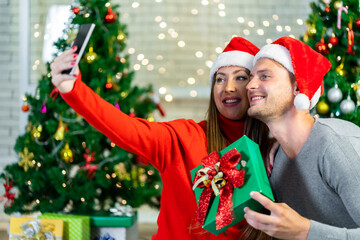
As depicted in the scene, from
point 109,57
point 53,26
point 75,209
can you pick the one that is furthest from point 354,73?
point 53,26

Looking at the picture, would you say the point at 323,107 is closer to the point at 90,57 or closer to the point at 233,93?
the point at 233,93

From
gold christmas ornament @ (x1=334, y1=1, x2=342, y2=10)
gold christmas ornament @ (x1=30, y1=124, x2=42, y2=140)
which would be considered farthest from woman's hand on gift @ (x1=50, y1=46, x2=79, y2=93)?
gold christmas ornament @ (x1=334, y1=1, x2=342, y2=10)

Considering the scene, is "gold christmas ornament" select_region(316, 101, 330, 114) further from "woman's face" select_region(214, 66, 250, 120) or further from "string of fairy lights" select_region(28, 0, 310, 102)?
"string of fairy lights" select_region(28, 0, 310, 102)

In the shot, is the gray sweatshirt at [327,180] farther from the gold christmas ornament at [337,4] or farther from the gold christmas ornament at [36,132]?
the gold christmas ornament at [36,132]

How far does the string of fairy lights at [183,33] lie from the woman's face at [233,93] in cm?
284

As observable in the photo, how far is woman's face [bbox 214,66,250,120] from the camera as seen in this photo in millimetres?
1737

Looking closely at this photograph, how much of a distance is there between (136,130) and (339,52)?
2.03 meters

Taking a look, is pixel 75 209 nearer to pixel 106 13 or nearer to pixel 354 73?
pixel 106 13

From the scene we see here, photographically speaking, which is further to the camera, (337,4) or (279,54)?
(337,4)

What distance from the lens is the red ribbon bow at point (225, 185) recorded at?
1211 millimetres

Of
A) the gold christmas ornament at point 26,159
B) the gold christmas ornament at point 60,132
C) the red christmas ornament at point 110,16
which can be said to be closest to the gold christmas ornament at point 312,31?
the red christmas ornament at point 110,16

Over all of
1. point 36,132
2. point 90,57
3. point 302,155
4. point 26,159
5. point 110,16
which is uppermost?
point 110,16

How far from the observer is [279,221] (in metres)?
1.08

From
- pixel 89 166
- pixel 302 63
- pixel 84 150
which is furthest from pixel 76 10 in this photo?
pixel 302 63
